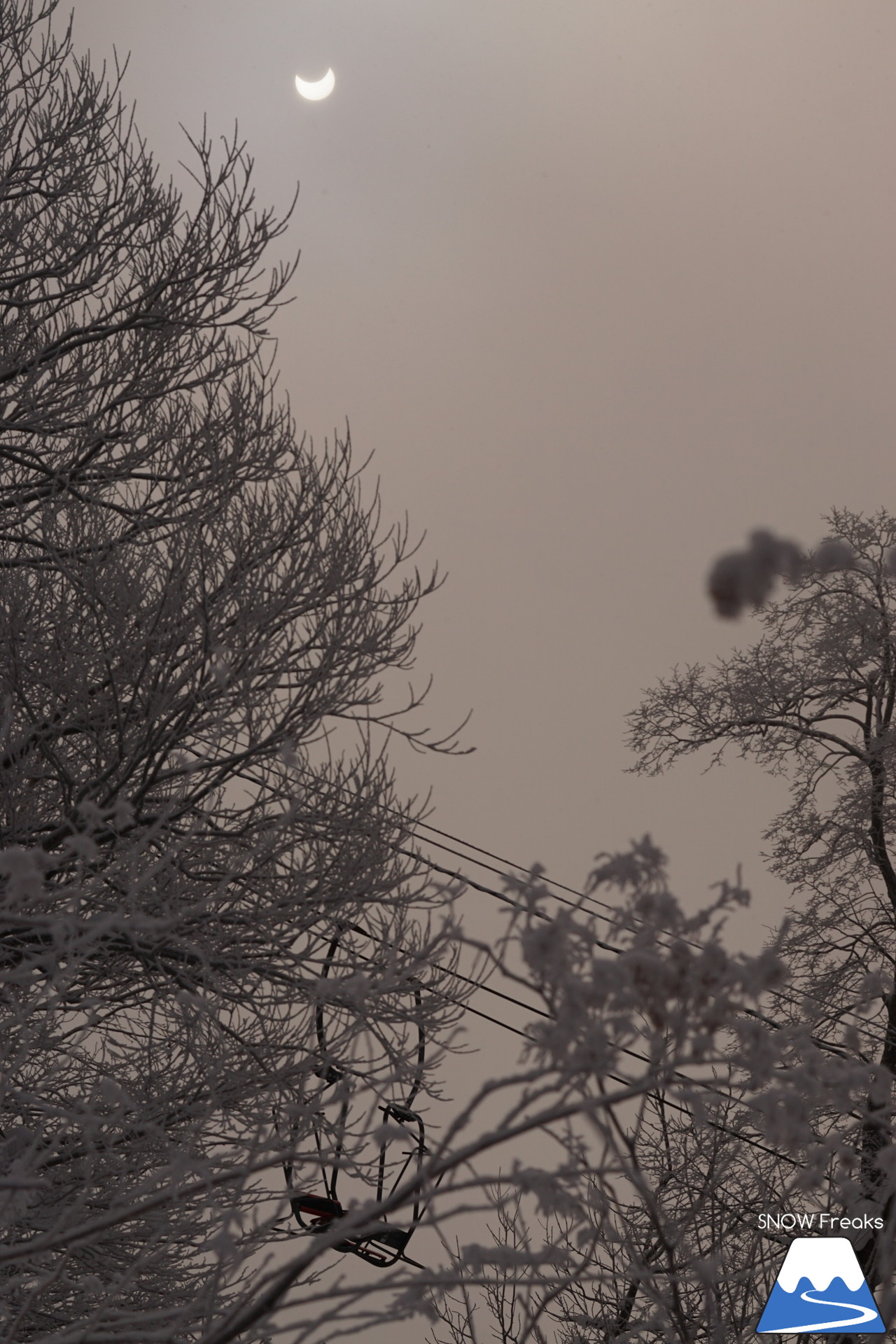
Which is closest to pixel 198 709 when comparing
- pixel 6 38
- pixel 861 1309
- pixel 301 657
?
pixel 301 657

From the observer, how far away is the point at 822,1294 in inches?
142

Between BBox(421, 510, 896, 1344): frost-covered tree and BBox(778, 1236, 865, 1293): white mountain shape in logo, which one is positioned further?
BBox(421, 510, 896, 1344): frost-covered tree

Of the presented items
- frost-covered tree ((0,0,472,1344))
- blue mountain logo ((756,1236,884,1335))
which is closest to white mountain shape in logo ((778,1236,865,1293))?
blue mountain logo ((756,1236,884,1335))

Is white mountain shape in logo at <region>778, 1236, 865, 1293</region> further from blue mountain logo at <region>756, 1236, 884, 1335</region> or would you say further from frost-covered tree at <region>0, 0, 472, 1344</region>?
frost-covered tree at <region>0, 0, 472, 1344</region>

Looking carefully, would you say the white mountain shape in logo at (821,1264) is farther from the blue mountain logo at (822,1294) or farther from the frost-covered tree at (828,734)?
the frost-covered tree at (828,734)

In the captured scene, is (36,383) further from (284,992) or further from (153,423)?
(284,992)

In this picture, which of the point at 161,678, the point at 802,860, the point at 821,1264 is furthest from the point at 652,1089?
the point at 802,860

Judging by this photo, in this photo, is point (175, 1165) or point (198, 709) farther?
point (198, 709)

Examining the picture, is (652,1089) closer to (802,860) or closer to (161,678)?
(161,678)

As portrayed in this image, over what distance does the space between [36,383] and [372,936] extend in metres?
3.80

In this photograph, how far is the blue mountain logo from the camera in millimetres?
2811

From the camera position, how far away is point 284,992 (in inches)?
246

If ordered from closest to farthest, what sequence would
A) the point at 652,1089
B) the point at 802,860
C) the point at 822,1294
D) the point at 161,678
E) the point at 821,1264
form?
the point at 652,1089, the point at 821,1264, the point at 822,1294, the point at 161,678, the point at 802,860

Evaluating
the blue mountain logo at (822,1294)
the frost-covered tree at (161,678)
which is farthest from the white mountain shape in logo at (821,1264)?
the frost-covered tree at (161,678)
